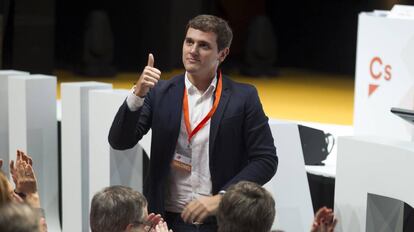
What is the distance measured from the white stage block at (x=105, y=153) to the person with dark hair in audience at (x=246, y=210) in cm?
237

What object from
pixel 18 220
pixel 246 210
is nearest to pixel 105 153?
pixel 246 210

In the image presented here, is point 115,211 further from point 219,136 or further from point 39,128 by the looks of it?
point 39,128

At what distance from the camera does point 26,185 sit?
4125 millimetres

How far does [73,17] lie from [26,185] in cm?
813

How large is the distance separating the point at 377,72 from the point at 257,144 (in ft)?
9.90

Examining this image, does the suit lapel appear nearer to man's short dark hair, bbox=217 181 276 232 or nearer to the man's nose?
the man's nose

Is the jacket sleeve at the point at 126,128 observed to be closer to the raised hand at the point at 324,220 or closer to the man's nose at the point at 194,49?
the man's nose at the point at 194,49

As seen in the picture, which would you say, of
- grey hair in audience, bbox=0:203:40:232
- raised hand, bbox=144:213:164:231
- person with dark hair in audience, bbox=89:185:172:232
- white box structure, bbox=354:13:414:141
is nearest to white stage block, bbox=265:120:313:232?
raised hand, bbox=144:213:164:231

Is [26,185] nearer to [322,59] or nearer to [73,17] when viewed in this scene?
[73,17]

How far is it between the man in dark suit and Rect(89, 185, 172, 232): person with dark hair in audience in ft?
1.43

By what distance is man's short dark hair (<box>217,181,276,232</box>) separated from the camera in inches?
128

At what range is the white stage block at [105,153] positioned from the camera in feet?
18.7

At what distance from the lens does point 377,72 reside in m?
6.84

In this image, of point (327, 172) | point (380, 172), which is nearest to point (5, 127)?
point (327, 172)
